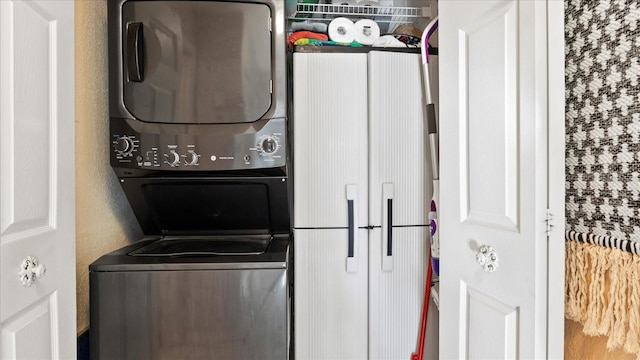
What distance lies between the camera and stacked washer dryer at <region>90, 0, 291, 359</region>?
1.12 meters

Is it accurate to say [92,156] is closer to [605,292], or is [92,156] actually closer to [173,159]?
[173,159]

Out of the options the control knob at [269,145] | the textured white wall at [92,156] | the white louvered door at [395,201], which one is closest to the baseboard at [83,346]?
the textured white wall at [92,156]

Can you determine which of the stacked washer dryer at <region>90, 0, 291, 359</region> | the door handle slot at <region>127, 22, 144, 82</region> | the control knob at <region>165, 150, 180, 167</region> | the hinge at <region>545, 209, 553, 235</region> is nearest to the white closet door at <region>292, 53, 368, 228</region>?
the stacked washer dryer at <region>90, 0, 291, 359</region>

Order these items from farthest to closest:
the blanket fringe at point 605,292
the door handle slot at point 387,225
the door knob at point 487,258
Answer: the door handle slot at point 387,225 < the door knob at point 487,258 < the blanket fringe at point 605,292

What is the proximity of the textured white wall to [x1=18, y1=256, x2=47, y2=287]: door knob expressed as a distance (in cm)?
42

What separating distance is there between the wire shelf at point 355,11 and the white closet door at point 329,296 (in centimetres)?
102

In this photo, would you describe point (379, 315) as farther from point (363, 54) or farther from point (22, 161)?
point (22, 161)

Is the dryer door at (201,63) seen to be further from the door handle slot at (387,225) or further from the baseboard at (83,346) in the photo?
the baseboard at (83,346)

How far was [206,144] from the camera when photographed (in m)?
1.27

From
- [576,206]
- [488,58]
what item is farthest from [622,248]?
[488,58]

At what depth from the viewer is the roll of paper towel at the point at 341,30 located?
4.92 ft

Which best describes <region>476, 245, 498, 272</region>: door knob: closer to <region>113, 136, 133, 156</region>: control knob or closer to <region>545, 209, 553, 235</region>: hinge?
<region>545, 209, 553, 235</region>: hinge

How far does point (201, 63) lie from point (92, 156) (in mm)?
545

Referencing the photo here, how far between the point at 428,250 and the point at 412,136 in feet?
1.65
